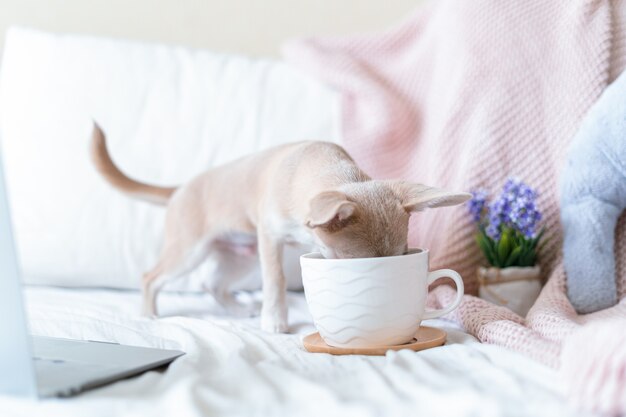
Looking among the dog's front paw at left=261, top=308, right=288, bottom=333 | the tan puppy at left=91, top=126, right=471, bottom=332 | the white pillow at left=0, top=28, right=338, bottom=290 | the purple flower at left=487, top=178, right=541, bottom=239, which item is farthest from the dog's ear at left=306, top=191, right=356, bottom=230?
the white pillow at left=0, top=28, right=338, bottom=290

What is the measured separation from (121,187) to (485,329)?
92 cm

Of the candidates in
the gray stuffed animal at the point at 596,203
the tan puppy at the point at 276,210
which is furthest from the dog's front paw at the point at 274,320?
the gray stuffed animal at the point at 596,203

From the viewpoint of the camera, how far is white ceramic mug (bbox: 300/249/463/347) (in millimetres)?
981

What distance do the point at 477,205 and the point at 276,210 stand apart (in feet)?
1.38

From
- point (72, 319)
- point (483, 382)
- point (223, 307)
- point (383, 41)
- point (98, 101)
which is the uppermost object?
point (383, 41)

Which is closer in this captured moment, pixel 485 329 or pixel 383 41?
pixel 485 329

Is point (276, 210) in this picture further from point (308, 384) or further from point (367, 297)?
point (308, 384)

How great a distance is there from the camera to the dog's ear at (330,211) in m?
0.97

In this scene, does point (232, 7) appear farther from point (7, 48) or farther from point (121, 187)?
point (121, 187)

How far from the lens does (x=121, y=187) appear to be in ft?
5.31

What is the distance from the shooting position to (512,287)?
4.52 ft

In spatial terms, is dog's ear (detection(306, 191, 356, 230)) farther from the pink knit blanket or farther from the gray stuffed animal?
the gray stuffed animal

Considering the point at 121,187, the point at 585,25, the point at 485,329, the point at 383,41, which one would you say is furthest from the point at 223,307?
the point at 585,25

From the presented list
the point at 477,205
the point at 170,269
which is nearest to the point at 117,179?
the point at 170,269
